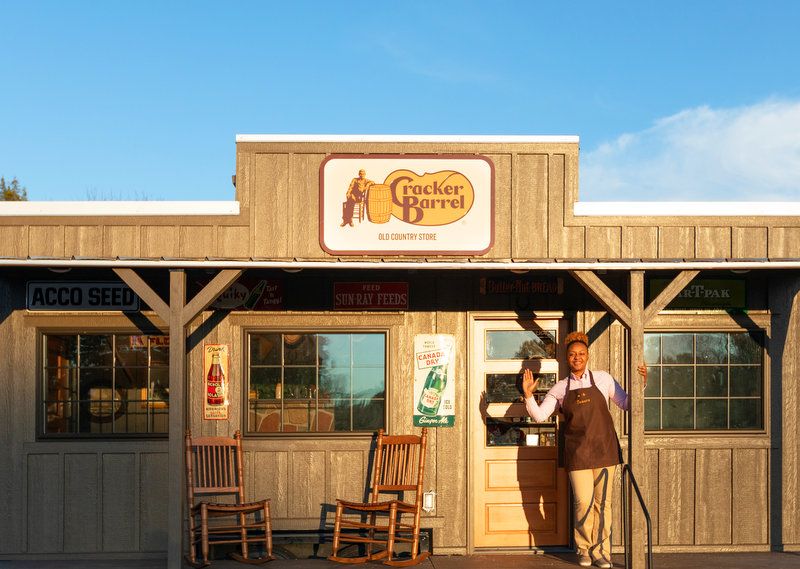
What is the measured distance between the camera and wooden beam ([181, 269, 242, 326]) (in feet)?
25.2

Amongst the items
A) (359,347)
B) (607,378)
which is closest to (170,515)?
(359,347)

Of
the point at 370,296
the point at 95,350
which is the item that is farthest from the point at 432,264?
the point at 95,350

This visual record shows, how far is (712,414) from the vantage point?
9.04 m

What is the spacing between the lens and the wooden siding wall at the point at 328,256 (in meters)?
8.23

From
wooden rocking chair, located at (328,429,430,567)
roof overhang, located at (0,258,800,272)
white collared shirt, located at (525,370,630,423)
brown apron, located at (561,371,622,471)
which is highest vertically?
roof overhang, located at (0,258,800,272)

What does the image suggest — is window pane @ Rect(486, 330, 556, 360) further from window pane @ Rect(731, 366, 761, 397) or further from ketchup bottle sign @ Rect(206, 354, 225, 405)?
ketchup bottle sign @ Rect(206, 354, 225, 405)

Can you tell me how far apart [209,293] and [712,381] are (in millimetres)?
5083

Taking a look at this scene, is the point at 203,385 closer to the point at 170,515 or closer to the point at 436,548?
the point at 170,515

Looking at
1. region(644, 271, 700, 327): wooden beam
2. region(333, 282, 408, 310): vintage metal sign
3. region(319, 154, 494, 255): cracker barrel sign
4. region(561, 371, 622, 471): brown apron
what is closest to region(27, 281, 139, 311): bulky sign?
region(333, 282, 408, 310): vintage metal sign

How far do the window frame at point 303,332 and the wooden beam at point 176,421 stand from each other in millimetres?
1137

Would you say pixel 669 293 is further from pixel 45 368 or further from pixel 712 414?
pixel 45 368

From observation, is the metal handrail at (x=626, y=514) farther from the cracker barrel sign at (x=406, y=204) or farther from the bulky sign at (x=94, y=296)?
the bulky sign at (x=94, y=296)

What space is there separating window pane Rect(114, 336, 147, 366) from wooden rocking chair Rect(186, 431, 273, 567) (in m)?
0.97

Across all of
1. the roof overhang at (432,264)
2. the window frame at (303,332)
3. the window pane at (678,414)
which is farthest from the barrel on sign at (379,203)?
the window pane at (678,414)
